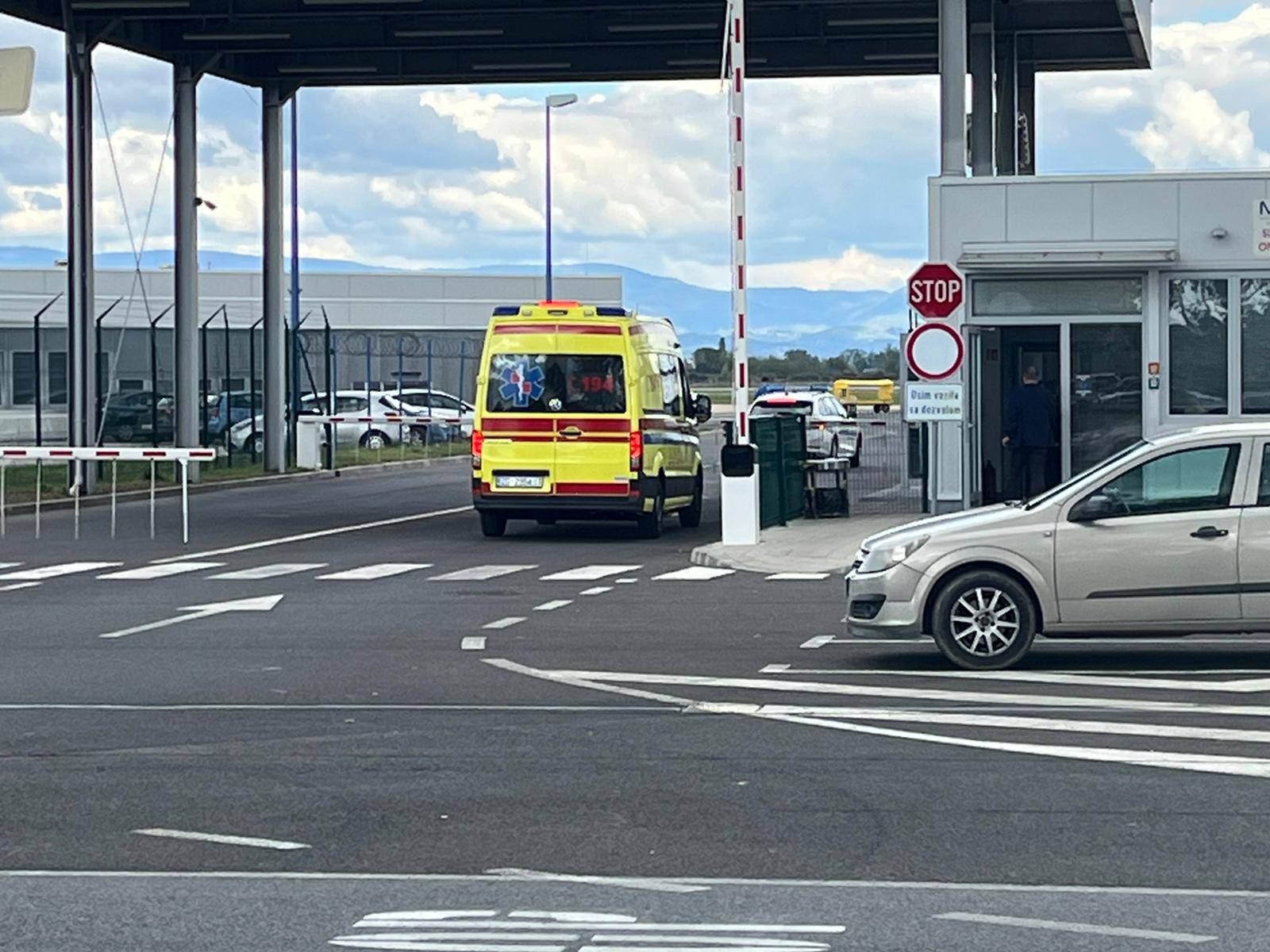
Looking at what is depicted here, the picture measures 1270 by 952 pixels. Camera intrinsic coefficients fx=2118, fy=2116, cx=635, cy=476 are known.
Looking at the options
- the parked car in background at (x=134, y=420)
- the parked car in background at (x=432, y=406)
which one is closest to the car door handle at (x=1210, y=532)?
the parked car in background at (x=134, y=420)

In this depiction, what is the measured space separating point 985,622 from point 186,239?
27.5m

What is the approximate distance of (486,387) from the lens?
24.8 m

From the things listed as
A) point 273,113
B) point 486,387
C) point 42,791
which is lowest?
point 42,791

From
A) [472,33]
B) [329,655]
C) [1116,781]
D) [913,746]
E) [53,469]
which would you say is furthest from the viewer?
[53,469]

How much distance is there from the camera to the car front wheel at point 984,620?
43.2 feet

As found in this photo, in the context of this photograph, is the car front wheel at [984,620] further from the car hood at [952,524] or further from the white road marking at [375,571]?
the white road marking at [375,571]

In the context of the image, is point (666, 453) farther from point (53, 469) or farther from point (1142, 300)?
point (53, 469)

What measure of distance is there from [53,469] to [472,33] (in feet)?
37.7

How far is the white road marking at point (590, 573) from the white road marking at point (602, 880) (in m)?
Result: 12.5

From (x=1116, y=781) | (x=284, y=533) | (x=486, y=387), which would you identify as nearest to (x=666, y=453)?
(x=486, y=387)

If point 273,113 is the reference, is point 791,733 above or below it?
below

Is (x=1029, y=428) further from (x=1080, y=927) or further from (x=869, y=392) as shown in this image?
(x=869, y=392)

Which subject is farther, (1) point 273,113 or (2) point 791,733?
(1) point 273,113

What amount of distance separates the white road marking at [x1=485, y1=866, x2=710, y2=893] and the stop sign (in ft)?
55.2
